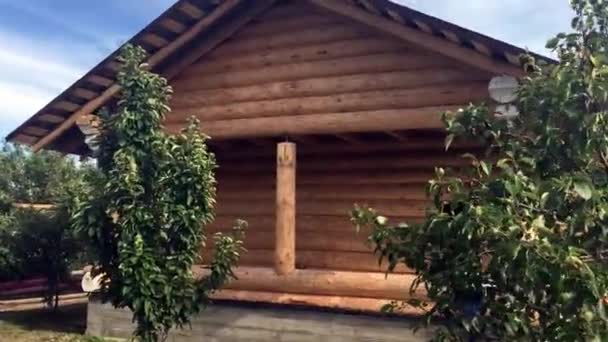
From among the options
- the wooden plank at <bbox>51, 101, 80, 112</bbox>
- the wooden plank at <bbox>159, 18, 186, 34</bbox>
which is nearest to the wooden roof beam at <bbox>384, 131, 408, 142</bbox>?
the wooden plank at <bbox>159, 18, 186, 34</bbox>

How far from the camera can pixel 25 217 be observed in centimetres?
1503

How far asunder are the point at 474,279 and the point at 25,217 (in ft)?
43.4

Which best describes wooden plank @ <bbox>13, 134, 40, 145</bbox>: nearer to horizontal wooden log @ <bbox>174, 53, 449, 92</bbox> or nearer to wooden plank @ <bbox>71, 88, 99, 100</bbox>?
wooden plank @ <bbox>71, 88, 99, 100</bbox>

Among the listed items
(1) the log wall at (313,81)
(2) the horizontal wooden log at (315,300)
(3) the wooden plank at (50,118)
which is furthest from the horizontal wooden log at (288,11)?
(2) the horizontal wooden log at (315,300)

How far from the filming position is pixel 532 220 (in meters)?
3.75

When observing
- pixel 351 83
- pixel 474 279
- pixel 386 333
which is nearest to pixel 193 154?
pixel 351 83

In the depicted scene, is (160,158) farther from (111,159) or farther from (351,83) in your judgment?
(351,83)

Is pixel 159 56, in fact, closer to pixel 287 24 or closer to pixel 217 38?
pixel 217 38

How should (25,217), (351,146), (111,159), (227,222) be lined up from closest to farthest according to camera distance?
(111,159)
(351,146)
(227,222)
(25,217)

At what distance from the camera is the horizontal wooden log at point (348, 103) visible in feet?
28.4

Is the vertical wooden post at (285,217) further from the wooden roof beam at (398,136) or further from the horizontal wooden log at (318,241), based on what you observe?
the horizontal wooden log at (318,241)

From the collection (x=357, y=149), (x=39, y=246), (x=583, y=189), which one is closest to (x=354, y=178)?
(x=357, y=149)

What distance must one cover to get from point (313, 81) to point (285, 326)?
3.65m

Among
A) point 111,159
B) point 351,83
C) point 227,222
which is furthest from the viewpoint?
point 227,222
